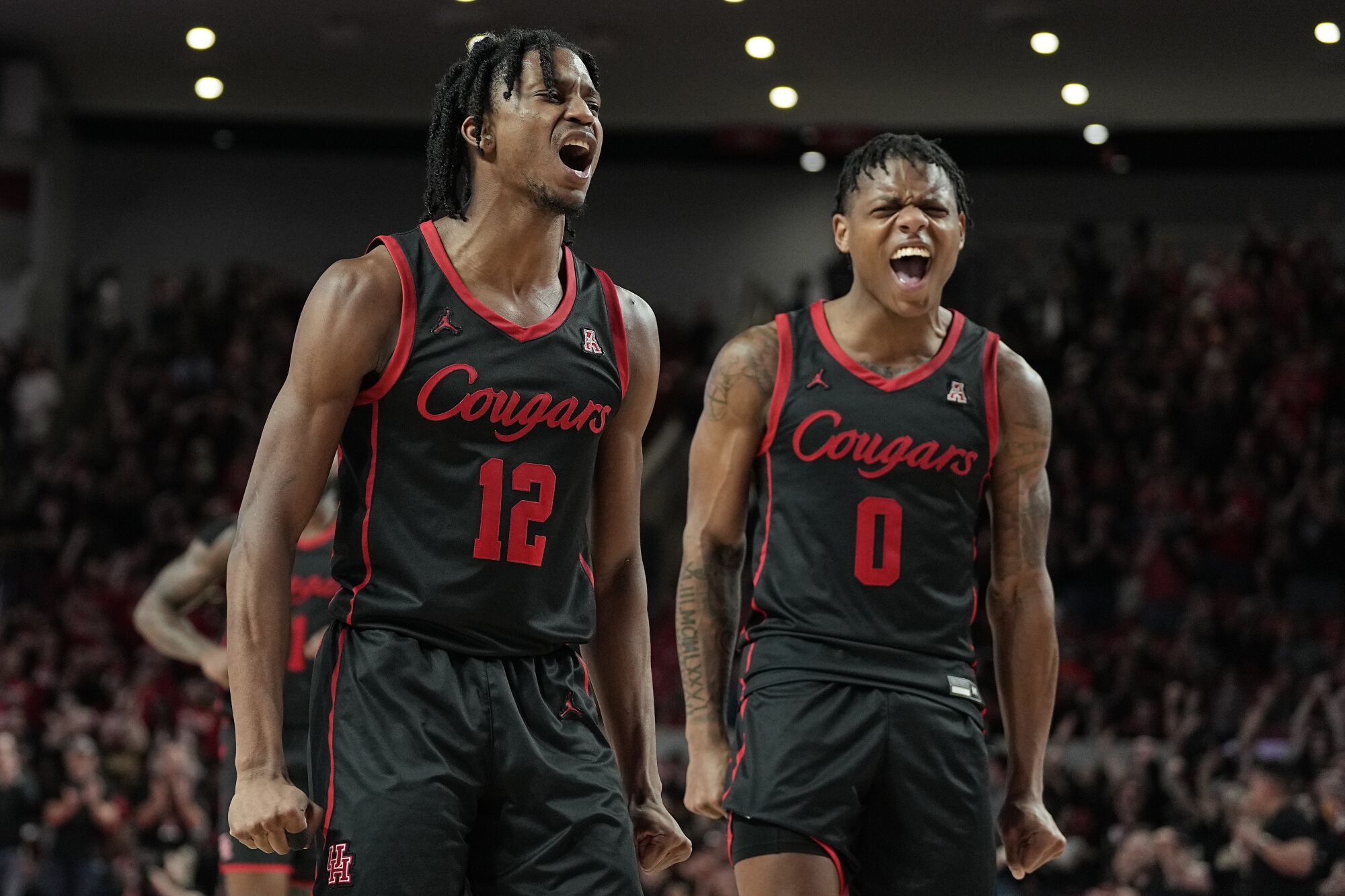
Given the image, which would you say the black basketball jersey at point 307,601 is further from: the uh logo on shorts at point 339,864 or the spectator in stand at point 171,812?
the spectator in stand at point 171,812

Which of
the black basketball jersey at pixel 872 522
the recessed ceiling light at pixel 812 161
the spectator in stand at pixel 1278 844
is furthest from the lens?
the recessed ceiling light at pixel 812 161

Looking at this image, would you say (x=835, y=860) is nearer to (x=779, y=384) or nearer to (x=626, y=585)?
(x=626, y=585)

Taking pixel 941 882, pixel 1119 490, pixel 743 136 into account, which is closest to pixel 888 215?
pixel 941 882

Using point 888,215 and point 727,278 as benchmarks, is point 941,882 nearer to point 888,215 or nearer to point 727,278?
point 888,215

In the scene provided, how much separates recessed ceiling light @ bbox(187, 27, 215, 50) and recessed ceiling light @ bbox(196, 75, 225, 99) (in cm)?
138

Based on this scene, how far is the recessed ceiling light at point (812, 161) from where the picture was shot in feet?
78.0

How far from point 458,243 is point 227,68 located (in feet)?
57.2

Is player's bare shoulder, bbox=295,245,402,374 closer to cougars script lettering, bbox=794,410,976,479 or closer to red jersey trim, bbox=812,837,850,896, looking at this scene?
cougars script lettering, bbox=794,410,976,479

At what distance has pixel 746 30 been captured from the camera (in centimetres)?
1825

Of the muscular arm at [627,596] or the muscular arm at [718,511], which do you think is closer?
the muscular arm at [627,596]

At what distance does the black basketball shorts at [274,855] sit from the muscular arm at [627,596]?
110 inches

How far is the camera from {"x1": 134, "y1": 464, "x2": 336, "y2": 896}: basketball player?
22.5 feet

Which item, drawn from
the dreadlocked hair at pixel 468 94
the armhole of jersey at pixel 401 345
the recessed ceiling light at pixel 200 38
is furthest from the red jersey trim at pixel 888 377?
the recessed ceiling light at pixel 200 38

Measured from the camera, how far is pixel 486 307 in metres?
3.91
